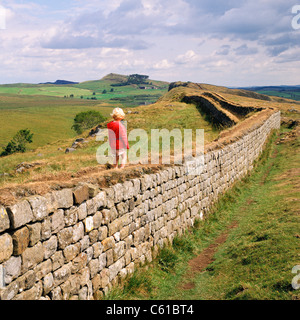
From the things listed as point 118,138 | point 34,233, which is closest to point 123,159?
point 118,138

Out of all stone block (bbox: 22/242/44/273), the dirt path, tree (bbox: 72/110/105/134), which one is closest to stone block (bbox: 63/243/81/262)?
stone block (bbox: 22/242/44/273)

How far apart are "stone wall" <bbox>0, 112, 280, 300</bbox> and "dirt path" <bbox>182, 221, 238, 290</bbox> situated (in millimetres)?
851

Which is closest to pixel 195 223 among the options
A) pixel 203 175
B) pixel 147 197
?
pixel 203 175

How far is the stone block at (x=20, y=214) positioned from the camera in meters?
4.18

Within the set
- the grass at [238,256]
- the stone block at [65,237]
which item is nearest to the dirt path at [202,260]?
the grass at [238,256]

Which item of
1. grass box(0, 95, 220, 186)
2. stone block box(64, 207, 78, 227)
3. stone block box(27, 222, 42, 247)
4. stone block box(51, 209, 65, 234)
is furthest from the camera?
grass box(0, 95, 220, 186)

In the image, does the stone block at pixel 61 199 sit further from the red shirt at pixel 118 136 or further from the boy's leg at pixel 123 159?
the red shirt at pixel 118 136

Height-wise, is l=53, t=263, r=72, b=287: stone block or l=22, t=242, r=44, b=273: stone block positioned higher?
l=22, t=242, r=44, b=273: stone block

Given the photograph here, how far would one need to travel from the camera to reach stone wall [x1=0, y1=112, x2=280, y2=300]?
170 inches

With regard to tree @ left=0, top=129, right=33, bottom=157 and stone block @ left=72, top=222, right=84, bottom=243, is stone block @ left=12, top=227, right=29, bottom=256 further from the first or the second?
tree @ left=0, top=129, right=33, bottom=157

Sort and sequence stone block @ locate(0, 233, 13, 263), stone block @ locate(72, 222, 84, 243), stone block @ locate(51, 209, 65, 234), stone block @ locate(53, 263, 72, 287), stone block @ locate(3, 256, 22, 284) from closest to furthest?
stone block @ locate(0, 233, 13, 263) < stone block @ locate(3, 256, 22, 284) < stone block @ locate(51, 209, 65, 234) < stone block @ locate(53, 263, 72, 287) < stone block @ locate(72, 222, 84, 243)
